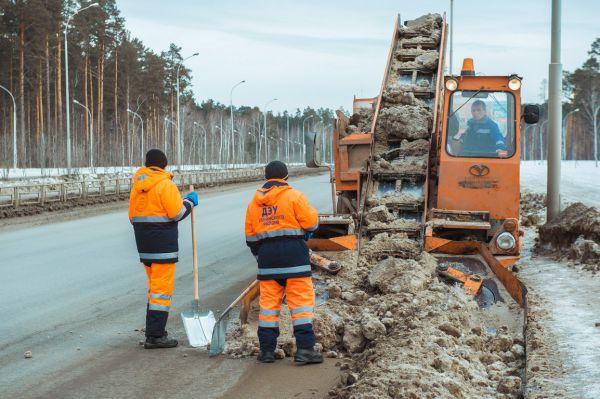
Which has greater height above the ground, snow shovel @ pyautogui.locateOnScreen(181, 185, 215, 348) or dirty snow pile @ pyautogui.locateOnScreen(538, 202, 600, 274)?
dirty snow pile @ pyautogui.locateOnScreen(538, 202, 600, 274)

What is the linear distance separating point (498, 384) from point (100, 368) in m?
3.15

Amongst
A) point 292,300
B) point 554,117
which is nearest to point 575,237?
point 554,117

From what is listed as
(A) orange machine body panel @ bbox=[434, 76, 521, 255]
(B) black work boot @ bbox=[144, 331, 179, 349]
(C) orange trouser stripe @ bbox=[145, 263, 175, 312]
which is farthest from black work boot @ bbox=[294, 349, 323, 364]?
(A) orange machine body panel @ bbox=[434, 76, 521, 255]

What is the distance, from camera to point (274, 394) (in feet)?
16.8

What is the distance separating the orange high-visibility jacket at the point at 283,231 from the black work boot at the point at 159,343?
1.18 m

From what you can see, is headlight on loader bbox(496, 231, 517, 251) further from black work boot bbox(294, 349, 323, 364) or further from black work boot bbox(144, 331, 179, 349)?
black work boot bbox(144, 331, 179, 349)

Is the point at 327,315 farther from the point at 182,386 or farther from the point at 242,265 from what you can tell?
the point at 242,265

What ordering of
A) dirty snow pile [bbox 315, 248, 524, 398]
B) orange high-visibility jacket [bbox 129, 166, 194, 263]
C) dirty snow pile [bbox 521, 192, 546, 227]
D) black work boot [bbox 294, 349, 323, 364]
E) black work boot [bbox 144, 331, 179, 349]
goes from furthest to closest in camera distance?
1. dirty snow pile [bbox 521, 192, 546, 227]
2. orange high-visibility jacket [bbox 129, 166, 194, 263]
3. black work boot [bbox 144, 331, 179, 349]
4. black work boot [bbox 294, 349, 323, 364]
5. dirty snow pile [bbox 315, 248, 524, 398]

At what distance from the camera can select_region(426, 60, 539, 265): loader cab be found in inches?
349

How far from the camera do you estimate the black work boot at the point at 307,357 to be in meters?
5.82

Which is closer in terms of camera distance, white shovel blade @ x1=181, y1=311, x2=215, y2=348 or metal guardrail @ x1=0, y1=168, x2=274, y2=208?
white shovel blade @ x1=181, y1=311, x2=215, y2=348

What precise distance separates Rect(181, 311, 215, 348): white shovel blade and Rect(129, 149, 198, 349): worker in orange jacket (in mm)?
171

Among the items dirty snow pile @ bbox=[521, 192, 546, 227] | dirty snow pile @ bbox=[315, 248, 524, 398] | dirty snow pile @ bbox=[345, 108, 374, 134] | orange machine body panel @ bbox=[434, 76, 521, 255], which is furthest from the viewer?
dirty snow pile @ bbox=[521, 192, 546, 227]

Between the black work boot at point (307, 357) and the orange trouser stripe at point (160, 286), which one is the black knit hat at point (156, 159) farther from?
the black work boot at point (307, 357)
